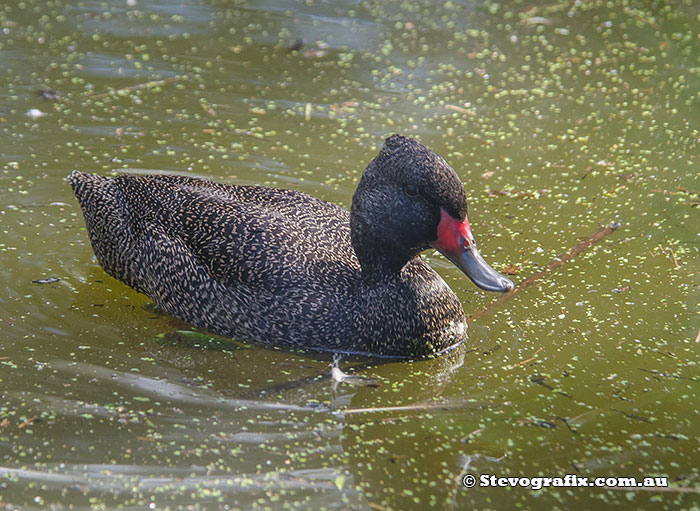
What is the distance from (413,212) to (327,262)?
68cm

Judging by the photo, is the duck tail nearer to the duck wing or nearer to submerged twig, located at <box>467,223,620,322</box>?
the duck wing

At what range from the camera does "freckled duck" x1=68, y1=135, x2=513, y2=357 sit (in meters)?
5.27

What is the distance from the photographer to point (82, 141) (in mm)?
7926

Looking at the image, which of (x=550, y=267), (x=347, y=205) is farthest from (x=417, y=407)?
(x=347, y=205)

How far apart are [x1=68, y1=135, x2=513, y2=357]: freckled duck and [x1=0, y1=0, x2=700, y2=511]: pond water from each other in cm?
17

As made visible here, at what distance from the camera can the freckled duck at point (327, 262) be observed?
5273 mm

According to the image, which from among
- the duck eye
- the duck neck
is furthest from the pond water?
the duck eye

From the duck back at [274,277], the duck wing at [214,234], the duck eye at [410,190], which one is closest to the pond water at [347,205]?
the duck back at [274,277]

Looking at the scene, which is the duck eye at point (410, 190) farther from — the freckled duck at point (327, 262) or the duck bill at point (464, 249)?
the duck bill at point (464, 249)

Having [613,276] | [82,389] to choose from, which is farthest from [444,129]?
[82,389]

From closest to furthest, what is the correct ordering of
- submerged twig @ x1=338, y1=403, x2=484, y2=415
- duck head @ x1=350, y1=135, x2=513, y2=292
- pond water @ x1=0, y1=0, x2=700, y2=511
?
pond water @ x1=0, y1=0, x2=700, y2=511
submerged twig @ x1=338, y1=403, x2=484, y2=415
duck head @ x1=350, y1=135, x2=513, y2=292

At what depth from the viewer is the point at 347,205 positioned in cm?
716

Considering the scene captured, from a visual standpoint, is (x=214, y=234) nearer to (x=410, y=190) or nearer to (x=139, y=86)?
(x=410, y=190)

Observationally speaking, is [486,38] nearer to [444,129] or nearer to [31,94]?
[444,129]
